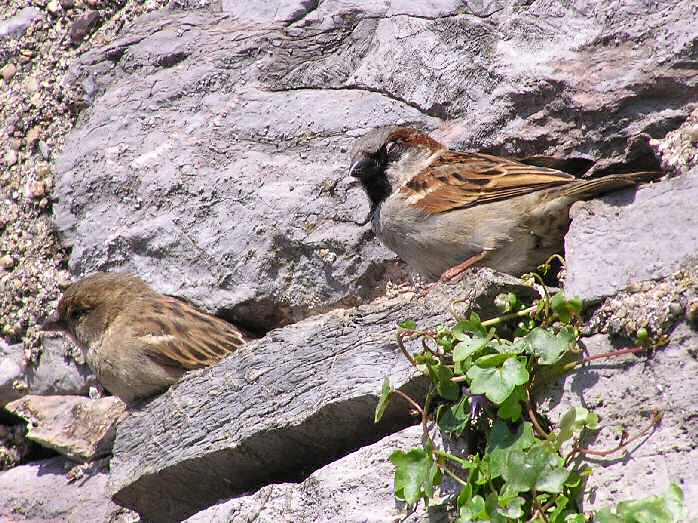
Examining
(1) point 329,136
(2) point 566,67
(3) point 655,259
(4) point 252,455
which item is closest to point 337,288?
(1) point 329,136

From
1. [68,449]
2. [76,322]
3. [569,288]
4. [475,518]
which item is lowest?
[68,449]

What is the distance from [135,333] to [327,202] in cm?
104

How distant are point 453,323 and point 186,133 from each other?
1797 mm

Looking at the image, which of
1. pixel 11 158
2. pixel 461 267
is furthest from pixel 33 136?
pixel 461 267

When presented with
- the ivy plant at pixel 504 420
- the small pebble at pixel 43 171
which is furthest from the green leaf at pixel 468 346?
the small pebble at pixel 43 171

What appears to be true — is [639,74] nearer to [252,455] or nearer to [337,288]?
[337,288]

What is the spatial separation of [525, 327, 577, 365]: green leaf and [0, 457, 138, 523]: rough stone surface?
1.87 metres

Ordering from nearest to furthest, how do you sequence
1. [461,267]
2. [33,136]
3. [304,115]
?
[461,267] → [304,115] → [33,136]

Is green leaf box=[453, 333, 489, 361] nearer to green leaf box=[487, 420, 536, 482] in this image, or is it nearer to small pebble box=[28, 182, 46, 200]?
green leaf box=[487, 420, 536, 482]

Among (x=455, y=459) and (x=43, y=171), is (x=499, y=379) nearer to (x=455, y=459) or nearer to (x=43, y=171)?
(x=455, y=459)

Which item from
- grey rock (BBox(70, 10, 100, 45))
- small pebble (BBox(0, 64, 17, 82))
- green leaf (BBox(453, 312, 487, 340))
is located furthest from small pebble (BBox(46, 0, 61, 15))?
green leaf (BBox(453, 312, 487, 340))

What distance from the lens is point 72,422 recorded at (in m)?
4.10

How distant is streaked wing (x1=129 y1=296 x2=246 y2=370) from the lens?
3971 millimetres

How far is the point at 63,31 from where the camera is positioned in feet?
15.7
